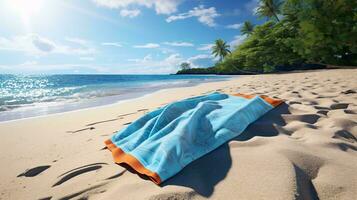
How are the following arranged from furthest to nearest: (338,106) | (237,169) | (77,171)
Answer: (338,106) < (77,171) < (237,169)

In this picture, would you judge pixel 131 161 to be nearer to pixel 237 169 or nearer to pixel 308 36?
pixel 237 169

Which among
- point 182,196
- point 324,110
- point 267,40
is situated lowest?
point 182,196

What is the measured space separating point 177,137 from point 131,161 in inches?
13.4

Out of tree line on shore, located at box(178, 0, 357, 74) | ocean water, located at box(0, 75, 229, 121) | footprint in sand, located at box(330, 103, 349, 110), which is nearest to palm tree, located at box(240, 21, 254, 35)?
tree line on shore, located at box(178, 0, 357, 74)

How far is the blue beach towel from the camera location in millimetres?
1186

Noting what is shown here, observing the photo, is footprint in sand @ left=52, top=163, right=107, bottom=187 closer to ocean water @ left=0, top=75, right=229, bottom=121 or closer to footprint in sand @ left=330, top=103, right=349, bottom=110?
footprint in sand @ left=330, top=103, right=349, bottom=110

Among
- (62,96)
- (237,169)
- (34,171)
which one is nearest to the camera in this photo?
(237,169)

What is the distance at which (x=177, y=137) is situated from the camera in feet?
4.34

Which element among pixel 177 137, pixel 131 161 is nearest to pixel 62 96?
pixel 131 161

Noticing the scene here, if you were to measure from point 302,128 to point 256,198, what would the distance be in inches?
40.8

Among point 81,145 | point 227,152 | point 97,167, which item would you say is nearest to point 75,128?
point 81,145

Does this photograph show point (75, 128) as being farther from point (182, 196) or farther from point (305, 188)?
point (305, 188)

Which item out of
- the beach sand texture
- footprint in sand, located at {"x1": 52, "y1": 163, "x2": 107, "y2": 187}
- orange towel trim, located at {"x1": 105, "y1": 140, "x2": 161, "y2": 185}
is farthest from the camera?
footprint in sand, located at {"x1": 52, "y1": 163, "x2": 107, "y2": 187}

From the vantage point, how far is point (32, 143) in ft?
7.27
